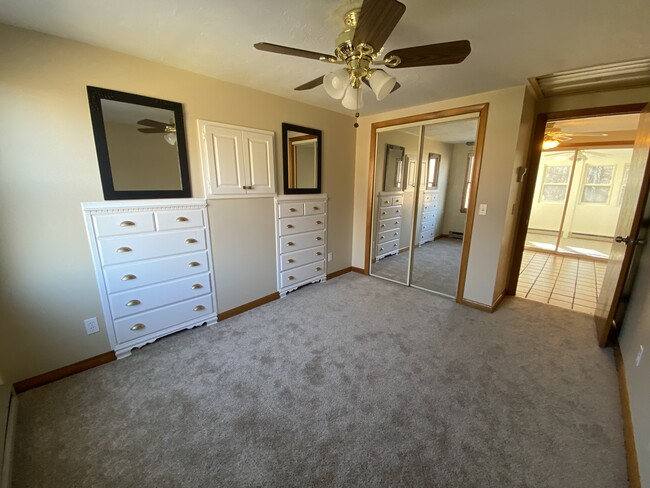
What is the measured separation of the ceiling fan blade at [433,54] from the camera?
125 centimetres

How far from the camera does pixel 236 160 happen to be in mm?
2549

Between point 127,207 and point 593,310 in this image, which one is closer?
point 127,207

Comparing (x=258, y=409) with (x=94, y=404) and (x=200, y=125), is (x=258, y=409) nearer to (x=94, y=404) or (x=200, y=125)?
(x=94, y=404)

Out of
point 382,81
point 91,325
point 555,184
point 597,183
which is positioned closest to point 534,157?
point 382,81

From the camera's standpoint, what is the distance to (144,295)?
7.14ft

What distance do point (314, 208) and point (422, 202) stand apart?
1.56m

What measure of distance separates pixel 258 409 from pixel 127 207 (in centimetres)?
175

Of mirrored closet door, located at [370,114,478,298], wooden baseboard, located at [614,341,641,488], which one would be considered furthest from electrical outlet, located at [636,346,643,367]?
mirrored closet door, located at [370,114,478,298]

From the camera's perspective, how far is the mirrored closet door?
11.3ft

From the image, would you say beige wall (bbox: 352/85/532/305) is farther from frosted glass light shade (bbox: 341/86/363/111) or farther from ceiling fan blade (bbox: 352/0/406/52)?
ceiling fan blade (bbox: 352/0/406/52)

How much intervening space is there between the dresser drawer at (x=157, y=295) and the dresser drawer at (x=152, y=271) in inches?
1.9

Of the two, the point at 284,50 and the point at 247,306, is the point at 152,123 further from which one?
the point at 247,306

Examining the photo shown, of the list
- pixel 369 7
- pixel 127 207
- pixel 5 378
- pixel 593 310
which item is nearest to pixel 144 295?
pixel 127 207

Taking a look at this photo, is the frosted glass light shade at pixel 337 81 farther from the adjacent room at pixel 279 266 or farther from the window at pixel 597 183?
Answer: the window at pixel 597 183
